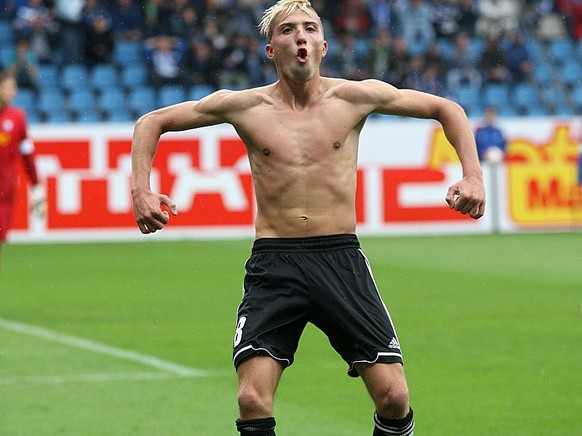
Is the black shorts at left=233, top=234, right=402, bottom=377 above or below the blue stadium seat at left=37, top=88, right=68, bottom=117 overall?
below

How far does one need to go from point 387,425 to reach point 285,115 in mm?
1390

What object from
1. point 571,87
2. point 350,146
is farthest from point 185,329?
A: point 571,87

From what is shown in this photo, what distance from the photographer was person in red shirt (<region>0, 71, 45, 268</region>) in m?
12.9

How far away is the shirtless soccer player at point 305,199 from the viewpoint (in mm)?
5555

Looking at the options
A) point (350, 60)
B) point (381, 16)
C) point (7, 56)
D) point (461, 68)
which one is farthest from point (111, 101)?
point (461, 68)

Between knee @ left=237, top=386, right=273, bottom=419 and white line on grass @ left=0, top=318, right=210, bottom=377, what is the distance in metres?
4.03

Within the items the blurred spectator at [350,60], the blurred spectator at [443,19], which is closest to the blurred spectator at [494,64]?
the blurred spectator at [443,19]

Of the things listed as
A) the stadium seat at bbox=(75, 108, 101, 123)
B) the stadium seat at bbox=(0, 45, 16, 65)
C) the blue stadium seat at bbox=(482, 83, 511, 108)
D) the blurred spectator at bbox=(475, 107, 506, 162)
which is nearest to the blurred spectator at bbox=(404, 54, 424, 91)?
the blue stadium seat at bbox=(482, 83, 511, 108)

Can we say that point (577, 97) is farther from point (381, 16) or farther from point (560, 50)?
point (381, 16)

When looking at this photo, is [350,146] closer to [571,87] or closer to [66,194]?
[66,194]

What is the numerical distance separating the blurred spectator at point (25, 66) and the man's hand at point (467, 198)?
63.9 ft

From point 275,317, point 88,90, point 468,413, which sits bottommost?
point 468,413

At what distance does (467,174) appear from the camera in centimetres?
558

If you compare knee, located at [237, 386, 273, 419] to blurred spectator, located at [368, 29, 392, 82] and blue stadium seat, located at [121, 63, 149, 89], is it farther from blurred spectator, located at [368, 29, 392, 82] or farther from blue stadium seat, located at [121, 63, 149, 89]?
blurred spectator, located at [368, 29, 392, 82]
